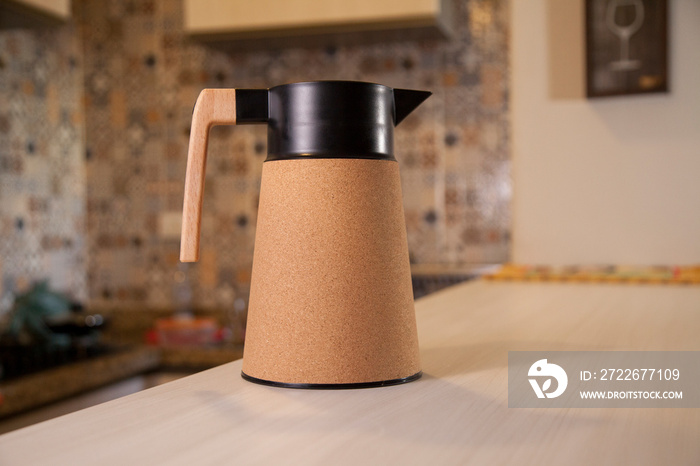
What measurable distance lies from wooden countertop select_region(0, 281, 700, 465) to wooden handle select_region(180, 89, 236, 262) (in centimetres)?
11

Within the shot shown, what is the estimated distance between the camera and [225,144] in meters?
2.80

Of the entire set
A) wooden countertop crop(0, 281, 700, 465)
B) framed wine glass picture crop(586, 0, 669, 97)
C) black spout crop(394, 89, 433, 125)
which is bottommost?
wooden countertop crop(0, 281, 700, 465)

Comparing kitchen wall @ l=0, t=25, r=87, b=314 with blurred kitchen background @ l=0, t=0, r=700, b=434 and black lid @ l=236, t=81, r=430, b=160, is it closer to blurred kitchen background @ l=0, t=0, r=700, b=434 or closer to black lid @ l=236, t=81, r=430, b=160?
blurred kitchen background @ l=0, t=0, r=700, b=434

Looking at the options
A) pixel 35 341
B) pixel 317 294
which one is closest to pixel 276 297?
pixel 317 294

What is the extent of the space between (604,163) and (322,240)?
1.80m

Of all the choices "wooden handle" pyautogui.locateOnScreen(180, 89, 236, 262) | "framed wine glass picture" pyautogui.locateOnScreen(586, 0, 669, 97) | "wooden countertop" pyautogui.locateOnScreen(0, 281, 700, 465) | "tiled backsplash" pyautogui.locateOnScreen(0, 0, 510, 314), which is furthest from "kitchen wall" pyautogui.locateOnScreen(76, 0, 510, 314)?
"wooden handle" pyautogui.locateOnScreen(180, 89, 236, 262)

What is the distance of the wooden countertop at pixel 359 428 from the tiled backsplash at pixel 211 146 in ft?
6.48

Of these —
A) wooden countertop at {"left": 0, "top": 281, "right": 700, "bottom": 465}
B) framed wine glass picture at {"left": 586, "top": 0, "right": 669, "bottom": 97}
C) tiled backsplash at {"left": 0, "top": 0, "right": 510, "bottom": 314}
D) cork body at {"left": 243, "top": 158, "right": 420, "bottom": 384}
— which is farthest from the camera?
tiled backsplash at {"left": 0, "top": 0, "right": 510, "bottom": 314}

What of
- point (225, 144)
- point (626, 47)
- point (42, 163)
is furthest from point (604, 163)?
point (42, 163)

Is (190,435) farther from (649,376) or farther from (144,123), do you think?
(144,123)

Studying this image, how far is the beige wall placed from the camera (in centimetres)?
201

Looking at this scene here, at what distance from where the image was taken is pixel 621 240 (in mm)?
2068

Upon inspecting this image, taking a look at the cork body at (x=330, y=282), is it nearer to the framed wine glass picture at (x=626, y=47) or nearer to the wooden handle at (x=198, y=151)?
the wooden handle at (x=198, y=151)

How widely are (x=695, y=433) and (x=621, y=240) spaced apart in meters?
1.79
